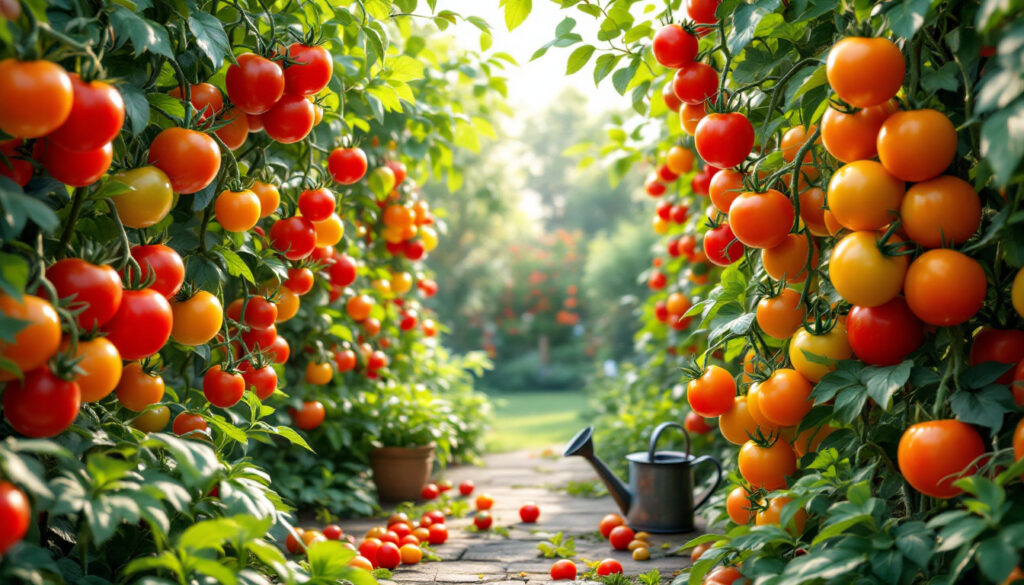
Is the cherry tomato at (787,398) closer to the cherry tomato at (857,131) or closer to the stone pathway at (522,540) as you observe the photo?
the cherry tomato at (857,131)

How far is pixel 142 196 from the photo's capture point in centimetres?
135

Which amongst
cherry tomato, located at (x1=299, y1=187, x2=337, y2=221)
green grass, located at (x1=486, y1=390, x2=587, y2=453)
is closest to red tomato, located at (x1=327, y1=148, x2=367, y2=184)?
cherry tomato, located at (x1=299, y1=187, x2=337, y2=221)

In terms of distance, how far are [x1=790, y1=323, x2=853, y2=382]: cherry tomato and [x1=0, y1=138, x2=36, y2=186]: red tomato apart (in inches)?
56.5

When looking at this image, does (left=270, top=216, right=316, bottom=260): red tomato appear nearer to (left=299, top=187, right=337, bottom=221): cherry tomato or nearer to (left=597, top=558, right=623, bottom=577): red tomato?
(left=299, top=187, right=337, bottom=221): cherry tomato

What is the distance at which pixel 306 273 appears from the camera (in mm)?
2150

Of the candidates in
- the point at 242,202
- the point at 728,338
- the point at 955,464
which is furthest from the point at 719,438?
the point at 242,202

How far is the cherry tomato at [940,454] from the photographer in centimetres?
122

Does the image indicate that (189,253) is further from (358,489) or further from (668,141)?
(668,141)

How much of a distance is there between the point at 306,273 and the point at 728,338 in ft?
3.82

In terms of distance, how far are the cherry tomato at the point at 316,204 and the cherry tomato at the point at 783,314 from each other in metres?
1.16

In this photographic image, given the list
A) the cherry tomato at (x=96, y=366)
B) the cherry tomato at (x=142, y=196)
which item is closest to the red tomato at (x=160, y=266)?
the cherry tomato at (x=142, y=196)

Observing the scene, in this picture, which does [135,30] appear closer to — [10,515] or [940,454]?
[10,515]

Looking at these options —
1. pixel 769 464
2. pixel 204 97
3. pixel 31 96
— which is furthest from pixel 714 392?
pixel 31 96

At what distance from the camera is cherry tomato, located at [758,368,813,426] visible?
1528mm
